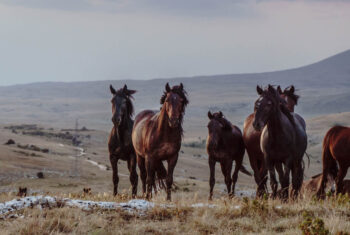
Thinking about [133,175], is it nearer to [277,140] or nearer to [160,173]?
[160,173]

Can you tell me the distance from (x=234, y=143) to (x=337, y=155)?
2.80 metres

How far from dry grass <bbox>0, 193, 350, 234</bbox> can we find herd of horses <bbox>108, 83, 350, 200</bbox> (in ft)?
6.04

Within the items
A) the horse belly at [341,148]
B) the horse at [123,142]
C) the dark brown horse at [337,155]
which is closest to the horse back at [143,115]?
the horse at [123,142]

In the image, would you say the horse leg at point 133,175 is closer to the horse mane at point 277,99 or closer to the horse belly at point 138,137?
the horse belly at point 138,137

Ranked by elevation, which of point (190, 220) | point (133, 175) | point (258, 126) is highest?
point (258, 126)

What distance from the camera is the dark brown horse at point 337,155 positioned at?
14398 mm

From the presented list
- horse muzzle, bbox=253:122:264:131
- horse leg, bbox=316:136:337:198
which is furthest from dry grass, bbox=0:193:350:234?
horse leg, bbox=316:136:337:198


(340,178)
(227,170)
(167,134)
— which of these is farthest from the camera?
(227,170)

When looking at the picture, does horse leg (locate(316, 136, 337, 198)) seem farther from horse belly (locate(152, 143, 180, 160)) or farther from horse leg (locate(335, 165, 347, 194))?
horse belly (locate(152, 143, 180, 160))

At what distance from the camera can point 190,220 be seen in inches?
361

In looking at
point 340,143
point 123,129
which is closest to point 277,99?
point 340,143

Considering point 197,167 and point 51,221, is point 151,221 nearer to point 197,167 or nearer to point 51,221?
point 51,221

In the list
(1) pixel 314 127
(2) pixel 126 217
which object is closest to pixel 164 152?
(2) pixel 126 217

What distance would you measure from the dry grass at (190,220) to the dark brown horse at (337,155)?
446cm
